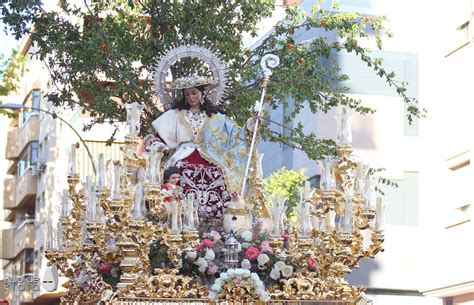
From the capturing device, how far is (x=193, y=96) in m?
14.8

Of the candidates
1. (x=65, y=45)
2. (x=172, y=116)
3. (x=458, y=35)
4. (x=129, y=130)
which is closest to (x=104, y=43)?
(x=65, y=45)

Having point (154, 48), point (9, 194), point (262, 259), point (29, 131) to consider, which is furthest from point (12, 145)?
point (262, 259)

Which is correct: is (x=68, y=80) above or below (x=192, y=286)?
above

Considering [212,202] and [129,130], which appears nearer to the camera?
[129,130]

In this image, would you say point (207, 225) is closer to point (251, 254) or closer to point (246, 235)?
point (246, 235)

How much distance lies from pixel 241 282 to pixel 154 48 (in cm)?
1016

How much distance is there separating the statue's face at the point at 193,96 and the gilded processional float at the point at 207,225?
0.01 m

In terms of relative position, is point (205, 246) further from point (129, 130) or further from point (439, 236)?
point (439, 236)

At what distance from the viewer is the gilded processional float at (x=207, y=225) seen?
497 inches

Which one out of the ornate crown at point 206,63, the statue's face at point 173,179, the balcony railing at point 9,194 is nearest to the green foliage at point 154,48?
the ornate crown at point 206,63

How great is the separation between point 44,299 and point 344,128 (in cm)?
3520

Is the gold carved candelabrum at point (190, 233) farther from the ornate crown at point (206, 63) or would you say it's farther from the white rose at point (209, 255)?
the ornate crown at point (206, 63)

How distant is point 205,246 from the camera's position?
12984mm

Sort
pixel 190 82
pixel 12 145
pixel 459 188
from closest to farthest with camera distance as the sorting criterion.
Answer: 1. pixel 190 82
2. pixel 459 188
3. pixel 12 145
